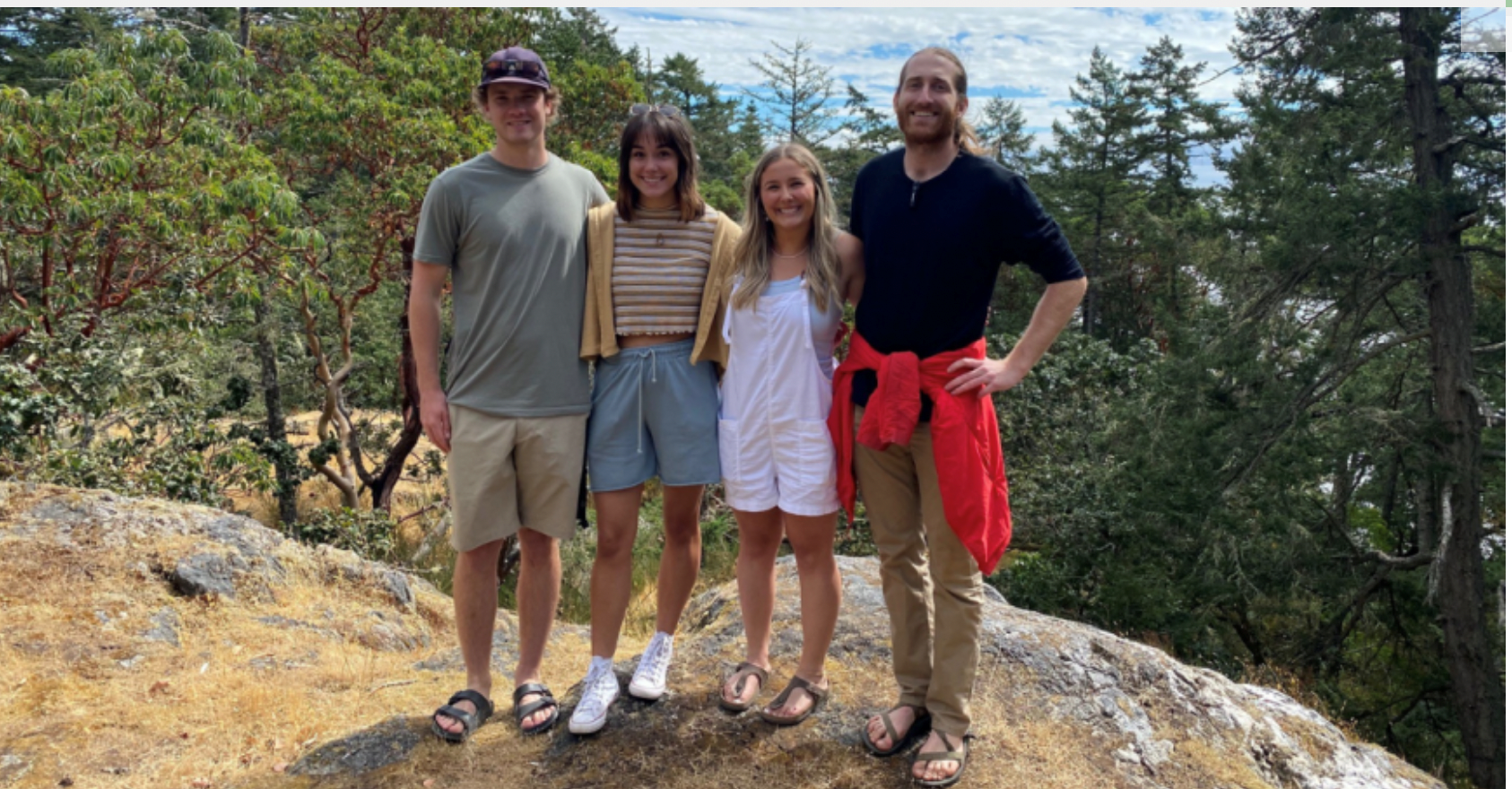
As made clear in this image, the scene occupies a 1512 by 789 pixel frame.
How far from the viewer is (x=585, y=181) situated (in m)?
2.97

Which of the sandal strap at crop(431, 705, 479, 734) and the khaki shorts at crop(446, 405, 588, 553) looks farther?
the sandal strap at crop(431, 705, 479, 734)

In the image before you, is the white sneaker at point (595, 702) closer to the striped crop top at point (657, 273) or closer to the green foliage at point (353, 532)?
the striped crop top at point (657, 273)

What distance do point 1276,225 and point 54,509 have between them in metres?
11.1

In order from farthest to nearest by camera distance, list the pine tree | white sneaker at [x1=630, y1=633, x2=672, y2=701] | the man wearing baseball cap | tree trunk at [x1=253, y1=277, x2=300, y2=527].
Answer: tree trunk at [x1=253, y1=277, x2=300, y2=527]
the pine tree
white sneaker at [x1=630, y1=633, x2=672, y2=701]
the man wearing baseball cap

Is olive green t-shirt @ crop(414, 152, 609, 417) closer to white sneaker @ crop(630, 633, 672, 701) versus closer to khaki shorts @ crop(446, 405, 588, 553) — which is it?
khaki shorts @ crop(446, 405, 588, 553)

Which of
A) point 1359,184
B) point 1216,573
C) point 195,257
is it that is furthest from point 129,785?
point 1359,184

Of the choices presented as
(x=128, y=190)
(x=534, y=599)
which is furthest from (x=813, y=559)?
(x=128, y=190)

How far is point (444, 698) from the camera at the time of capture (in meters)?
3.86

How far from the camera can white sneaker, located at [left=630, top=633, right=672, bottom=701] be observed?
310 cm

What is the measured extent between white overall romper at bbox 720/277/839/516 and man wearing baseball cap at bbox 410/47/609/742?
1.53 feet

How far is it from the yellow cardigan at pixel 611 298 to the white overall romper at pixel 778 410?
2.7 inches

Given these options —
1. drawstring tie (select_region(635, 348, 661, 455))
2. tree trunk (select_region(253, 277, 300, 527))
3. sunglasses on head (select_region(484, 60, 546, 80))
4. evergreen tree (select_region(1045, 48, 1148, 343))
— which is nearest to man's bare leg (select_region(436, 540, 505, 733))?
drawstring tie (select_region(635, 348, 661, 455))

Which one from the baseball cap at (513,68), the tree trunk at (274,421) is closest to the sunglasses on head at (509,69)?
the baseball cap at (513,68)

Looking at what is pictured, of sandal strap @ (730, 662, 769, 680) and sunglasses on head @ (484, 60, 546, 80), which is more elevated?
sunglasses on head @ (484, 60, 546, 80)
